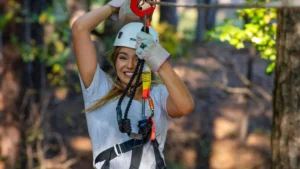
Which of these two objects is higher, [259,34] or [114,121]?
[259,34]

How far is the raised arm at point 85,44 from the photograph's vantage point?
2.79 metres

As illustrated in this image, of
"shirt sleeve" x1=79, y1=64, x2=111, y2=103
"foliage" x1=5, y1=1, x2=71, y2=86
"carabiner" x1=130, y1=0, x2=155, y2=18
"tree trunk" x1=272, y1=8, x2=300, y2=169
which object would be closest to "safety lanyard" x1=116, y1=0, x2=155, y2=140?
"carabiner" x1=130, y1=0, x2=155, y2=18

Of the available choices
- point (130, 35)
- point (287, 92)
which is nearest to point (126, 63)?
point (130, 35)

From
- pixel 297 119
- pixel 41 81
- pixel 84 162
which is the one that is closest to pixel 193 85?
pixel 84 162

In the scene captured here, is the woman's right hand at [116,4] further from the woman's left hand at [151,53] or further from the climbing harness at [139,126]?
the woman's left hand at [151,53]

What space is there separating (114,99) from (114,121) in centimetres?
13

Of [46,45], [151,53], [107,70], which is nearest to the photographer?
[151,53]

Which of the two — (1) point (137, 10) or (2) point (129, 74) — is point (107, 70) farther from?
(1) point (137, 10)

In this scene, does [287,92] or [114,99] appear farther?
[287,92]

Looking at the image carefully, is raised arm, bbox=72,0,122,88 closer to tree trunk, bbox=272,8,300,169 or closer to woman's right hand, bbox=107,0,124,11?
woman's right hand, bbox=107,0,124,11

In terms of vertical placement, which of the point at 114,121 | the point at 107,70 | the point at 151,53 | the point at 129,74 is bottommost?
the point at 107,70

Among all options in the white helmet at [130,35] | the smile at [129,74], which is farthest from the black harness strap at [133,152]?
the white helmet at [130,35]

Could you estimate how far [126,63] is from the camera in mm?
2793

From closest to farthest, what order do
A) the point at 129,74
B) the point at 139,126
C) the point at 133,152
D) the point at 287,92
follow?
1. the point at 139,126
2. the point at 133,152
3. the point at 129,74
4. the point at 287,92
